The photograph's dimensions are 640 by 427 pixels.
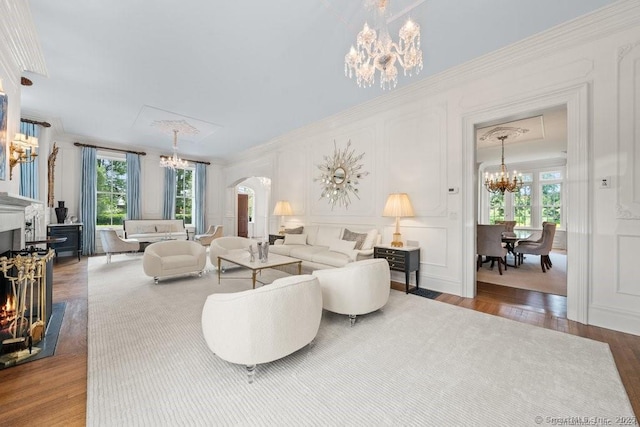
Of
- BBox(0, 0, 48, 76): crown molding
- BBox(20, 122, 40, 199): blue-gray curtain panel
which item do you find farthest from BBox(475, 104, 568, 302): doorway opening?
BBox(20, 122, 40, 199): blue-gray curtain panel

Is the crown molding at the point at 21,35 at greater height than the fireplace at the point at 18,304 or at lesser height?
greater

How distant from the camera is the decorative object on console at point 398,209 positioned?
4.16 m

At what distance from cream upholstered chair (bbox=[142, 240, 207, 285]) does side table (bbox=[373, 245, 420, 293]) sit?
310 centimetres

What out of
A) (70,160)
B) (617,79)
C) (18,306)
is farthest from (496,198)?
(70,160)

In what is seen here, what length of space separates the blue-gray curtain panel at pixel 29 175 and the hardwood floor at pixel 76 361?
104 inches

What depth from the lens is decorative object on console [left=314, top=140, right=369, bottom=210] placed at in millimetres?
5246

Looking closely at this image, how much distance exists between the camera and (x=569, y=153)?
297cm

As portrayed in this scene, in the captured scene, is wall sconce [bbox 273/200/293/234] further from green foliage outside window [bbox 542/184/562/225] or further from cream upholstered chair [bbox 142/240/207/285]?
green foliage outside window [bbox 542/184/562/225]

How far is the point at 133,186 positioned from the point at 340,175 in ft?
20.8

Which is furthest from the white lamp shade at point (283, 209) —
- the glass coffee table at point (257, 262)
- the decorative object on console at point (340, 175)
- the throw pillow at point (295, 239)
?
the glass coffee table at point (257, 262)

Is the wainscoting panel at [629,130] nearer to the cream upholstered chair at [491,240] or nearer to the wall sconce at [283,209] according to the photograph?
the cream upholstered chair at [491,240]

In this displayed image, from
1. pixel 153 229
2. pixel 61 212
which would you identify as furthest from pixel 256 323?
pixel 153 229

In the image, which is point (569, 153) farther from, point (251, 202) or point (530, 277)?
point (251, 202)

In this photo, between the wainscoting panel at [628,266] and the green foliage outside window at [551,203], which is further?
the green foliage outside window at [551,203]
